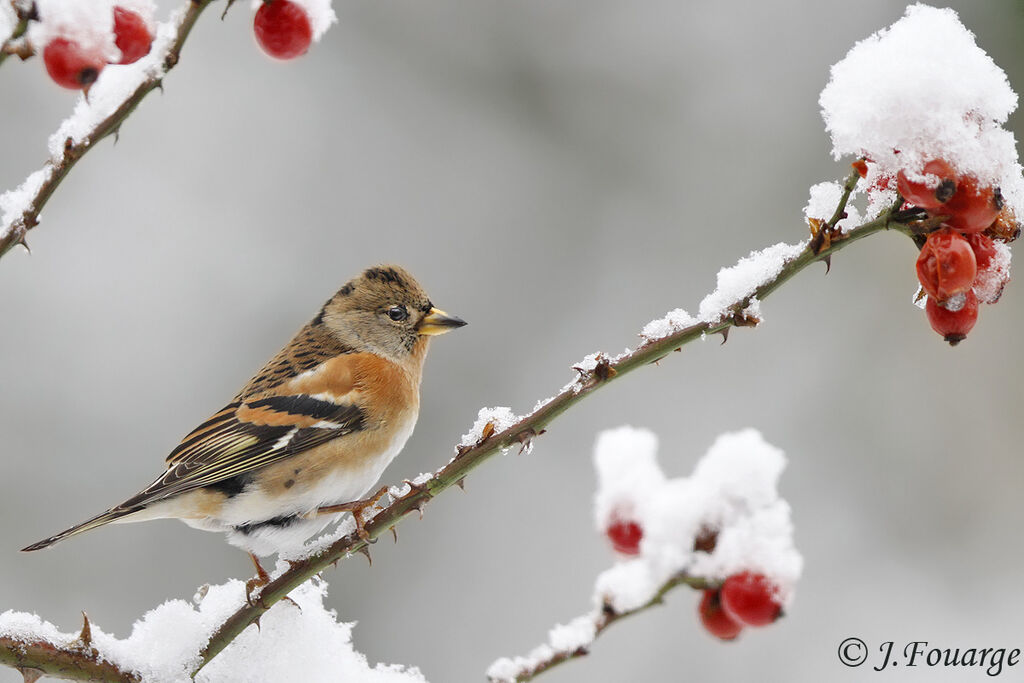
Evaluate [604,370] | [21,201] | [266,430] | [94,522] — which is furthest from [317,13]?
[266,430]

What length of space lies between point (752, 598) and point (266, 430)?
2.02 m

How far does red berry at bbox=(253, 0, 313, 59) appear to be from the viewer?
1420mm

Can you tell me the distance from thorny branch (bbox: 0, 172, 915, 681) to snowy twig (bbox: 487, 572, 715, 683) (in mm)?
362

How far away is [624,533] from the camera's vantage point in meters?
1.17

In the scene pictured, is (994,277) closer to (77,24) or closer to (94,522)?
(77,24)

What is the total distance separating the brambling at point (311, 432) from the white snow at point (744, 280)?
1.05 m

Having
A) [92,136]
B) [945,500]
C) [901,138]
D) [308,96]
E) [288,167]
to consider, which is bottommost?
[92,136]

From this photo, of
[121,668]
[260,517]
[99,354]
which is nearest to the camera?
[121,668]

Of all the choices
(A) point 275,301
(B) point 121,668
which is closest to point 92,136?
(B) point 121,668

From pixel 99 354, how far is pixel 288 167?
5.15 feet

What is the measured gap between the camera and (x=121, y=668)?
5.20 feet

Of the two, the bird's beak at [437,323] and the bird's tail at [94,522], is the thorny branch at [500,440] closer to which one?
the bird's tail at [94,522]

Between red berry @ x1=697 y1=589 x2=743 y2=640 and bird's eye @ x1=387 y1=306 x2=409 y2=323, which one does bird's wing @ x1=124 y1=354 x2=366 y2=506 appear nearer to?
bird's eye @ x1=387 y1=306 x2=409 y2=323

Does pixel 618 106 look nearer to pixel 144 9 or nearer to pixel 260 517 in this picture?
pixel 260 517
